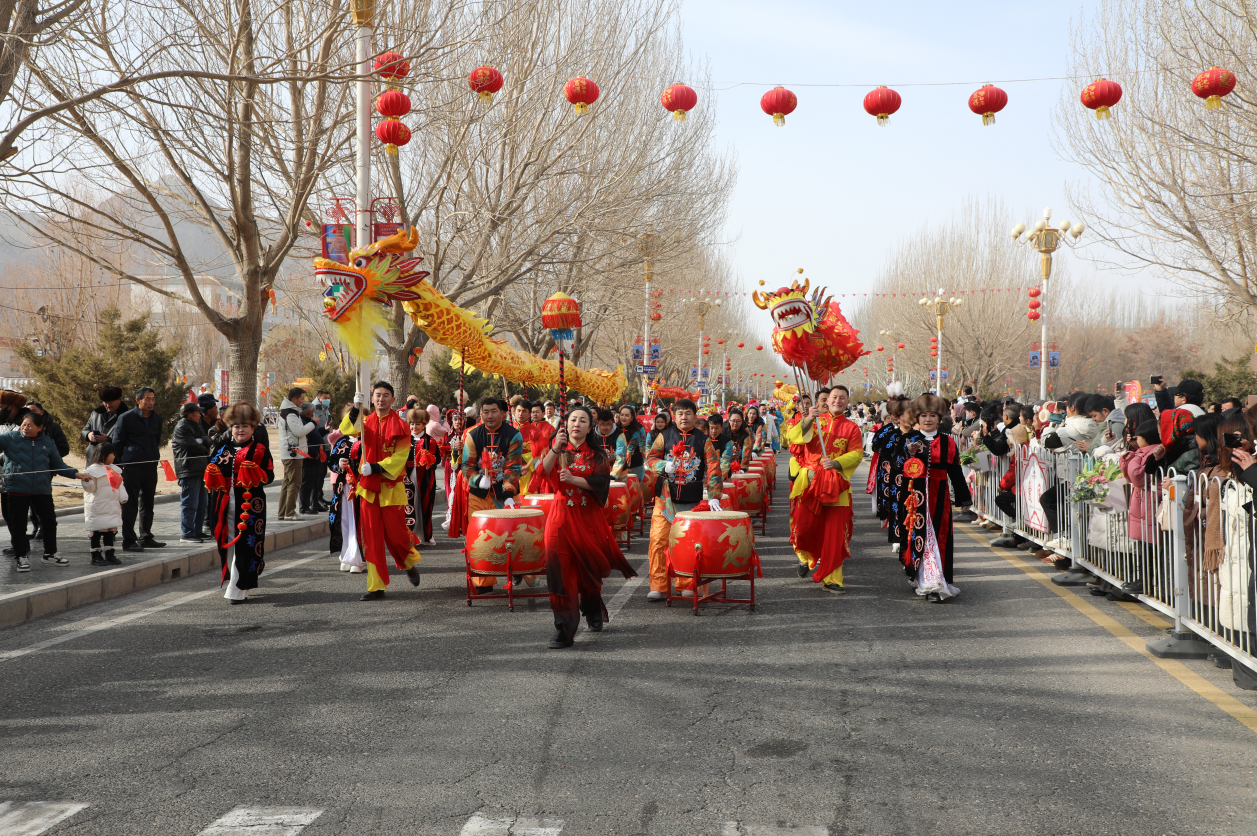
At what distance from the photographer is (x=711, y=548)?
791cm

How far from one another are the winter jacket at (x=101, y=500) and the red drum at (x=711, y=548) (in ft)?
17.7

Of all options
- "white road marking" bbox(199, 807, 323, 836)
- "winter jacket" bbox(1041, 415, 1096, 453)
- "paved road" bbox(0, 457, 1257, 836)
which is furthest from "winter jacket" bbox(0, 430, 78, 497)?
"winter jacket" bbox(1041, 415, 1096, 453)

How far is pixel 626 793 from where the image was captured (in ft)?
13.4

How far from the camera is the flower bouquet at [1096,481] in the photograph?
26.2 feet

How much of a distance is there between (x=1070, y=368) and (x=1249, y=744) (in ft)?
249

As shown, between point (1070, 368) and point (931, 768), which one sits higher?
point (1070, 368)

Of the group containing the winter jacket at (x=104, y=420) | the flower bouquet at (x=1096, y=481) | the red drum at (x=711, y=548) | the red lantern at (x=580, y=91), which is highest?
the red lantern at (x=580, y=91)

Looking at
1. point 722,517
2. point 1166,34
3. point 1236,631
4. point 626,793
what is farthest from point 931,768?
point 1166,34

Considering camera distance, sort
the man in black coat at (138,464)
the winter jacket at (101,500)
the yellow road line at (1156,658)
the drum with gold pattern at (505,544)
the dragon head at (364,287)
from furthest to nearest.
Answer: the man in black coat at (138,464)
the winter jacket at (101,500)
the dragon head at (364,287)
the drum with gold pattern at (505,544)
the yellow road line at (1156,658)

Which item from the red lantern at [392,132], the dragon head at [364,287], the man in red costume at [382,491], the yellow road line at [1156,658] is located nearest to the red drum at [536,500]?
the man in red costume at [382,491]

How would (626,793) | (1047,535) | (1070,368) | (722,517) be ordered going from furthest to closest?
1. (1070,368)
2. (1047,535)
3. (722,517)
4. (626,793)

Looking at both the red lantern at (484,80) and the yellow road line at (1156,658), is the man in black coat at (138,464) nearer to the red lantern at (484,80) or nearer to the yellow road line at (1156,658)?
the red lantern at (484,80)

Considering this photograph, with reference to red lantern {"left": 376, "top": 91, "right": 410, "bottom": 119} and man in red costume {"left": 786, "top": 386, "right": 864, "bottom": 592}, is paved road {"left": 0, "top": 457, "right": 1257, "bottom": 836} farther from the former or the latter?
red lantern {"left": 376, "top": 91, "right": 410, "bottom": 119}

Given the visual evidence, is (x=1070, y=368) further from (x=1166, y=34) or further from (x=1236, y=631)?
(x=1236, y=631)
